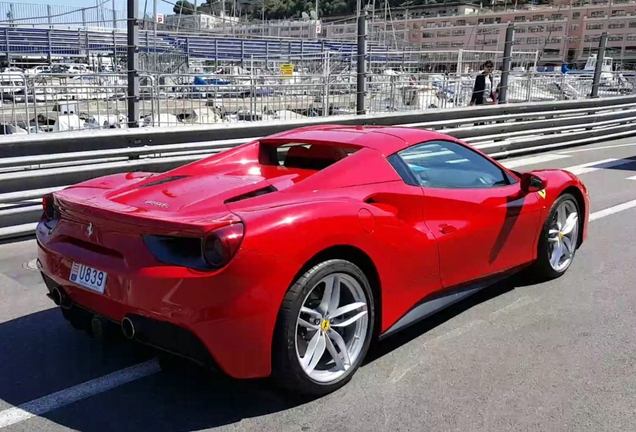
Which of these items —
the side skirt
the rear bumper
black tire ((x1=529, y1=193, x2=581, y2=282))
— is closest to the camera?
the rear bumper

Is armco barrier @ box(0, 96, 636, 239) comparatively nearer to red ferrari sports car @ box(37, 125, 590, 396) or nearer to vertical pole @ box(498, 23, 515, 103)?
vertical pole @ box(498, 23, 515, 103)

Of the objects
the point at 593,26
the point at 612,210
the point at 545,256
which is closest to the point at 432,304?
the point at 545,256

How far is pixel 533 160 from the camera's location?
1217 centimetres

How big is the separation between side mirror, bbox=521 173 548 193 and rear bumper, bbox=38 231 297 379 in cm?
238

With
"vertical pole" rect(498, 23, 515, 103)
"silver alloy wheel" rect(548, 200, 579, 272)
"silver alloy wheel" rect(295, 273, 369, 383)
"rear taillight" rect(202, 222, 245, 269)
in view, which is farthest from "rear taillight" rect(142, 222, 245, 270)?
"vertical pole" rect(498, 23, 515, 103)

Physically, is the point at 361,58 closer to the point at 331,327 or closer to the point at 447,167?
the point at 447,167

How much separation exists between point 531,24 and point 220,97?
68239mm

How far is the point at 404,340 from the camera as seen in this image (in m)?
4.13

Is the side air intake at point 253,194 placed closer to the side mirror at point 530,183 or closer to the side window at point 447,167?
the side window at point 447,167

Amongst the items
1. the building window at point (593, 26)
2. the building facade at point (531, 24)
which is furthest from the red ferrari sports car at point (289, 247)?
the building window at point (593, 26)

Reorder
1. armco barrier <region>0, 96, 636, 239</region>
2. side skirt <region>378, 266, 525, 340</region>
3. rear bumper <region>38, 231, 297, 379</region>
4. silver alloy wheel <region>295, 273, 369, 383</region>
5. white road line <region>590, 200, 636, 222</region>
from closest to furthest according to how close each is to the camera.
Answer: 1. rear bumper <region>38, 231, 297, 379</region>
2. silver alloy wheel <region>295, 273, 369, 383</region>
3. side skirt <region>378, 266, 525, 340</region>
4. armco barrier <region>0, 96, 636, 239</region>
5. white road line <region>590, 200, 636, 222</region>

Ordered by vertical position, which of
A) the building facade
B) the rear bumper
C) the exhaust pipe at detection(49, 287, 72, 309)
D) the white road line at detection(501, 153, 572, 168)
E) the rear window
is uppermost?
the building facade

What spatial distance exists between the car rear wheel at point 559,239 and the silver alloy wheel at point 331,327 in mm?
2182

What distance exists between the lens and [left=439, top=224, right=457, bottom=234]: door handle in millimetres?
4012
